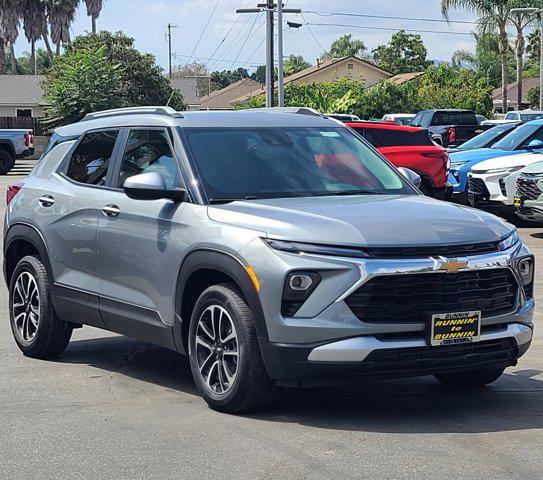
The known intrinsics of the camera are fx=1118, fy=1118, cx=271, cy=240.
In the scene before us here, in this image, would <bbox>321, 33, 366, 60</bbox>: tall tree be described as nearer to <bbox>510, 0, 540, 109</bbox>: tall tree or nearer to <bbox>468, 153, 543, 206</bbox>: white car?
<bbox>510, 0, 540, 109</bbox>: tall tree

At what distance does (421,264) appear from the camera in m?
6.04

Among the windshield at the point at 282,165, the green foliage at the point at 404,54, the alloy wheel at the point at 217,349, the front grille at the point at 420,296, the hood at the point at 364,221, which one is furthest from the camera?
the green foliage at the point at 404,54

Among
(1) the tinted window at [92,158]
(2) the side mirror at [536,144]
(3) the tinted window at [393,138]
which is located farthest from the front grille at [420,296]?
(2) the side mirror at [536,144]

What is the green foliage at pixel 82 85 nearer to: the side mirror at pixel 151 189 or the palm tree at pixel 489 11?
the palm tree at pixel 489 11

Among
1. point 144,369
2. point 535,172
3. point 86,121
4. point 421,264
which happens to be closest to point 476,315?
point 421,264

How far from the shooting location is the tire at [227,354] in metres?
6.22

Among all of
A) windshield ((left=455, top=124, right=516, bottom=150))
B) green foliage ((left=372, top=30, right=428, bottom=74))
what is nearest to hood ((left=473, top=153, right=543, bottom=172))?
windshield ((left=455, top=124, right=516, bottom=150))

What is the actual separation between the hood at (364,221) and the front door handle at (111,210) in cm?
98

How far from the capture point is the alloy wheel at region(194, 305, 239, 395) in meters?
6.41

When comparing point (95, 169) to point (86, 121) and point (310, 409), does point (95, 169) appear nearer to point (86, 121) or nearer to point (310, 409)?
point (86, 121)

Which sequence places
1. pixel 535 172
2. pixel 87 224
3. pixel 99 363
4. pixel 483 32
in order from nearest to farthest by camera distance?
pixel 87 224, pixel 99 363, pixel 535 172, pixel 483 32

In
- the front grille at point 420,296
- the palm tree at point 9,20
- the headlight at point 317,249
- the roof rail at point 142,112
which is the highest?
the palm tree at point 9,20

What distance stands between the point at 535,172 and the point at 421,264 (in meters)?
11.0

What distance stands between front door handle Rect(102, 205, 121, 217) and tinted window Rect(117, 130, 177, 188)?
0.20 m
